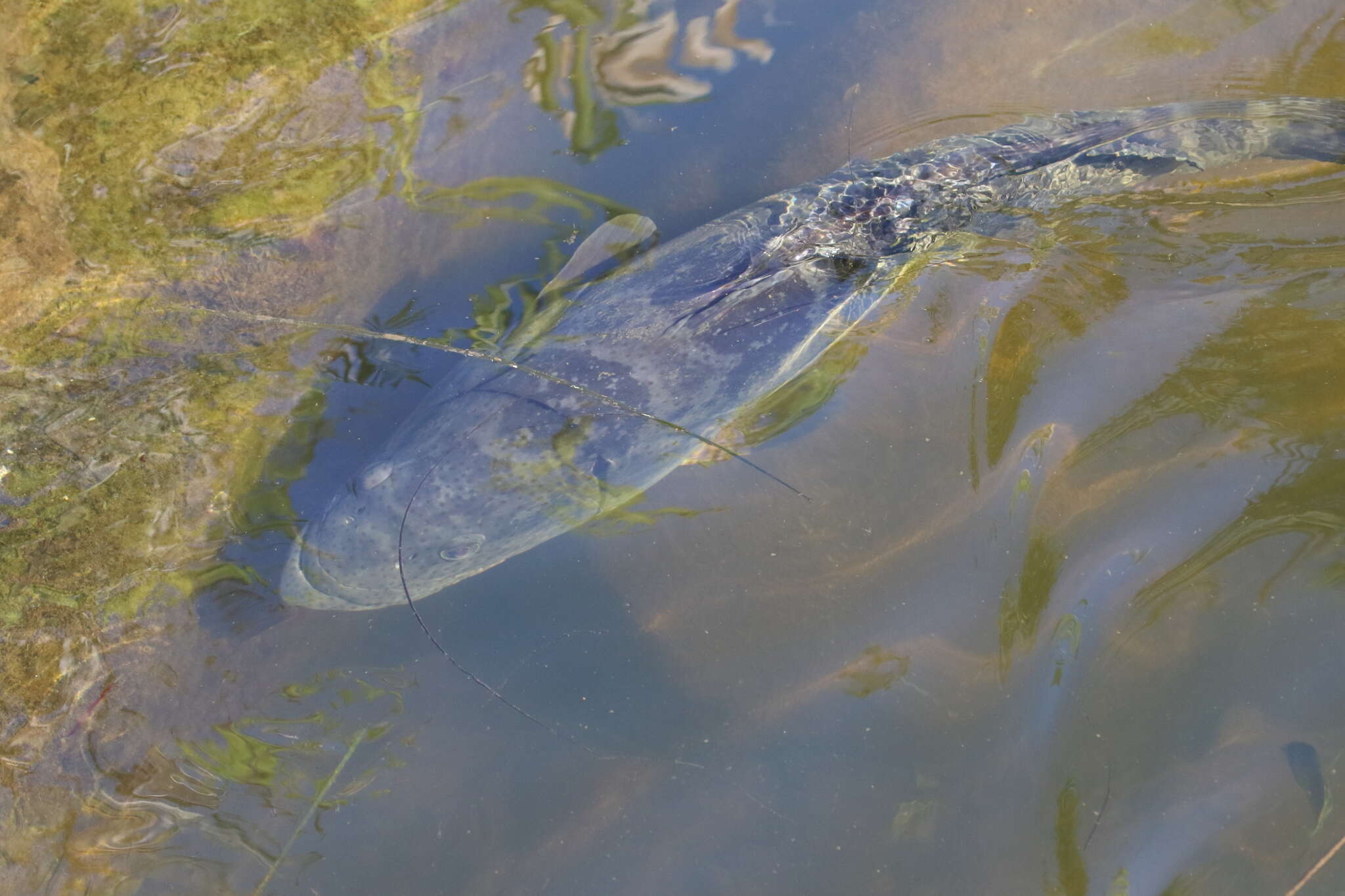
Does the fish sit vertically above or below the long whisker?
below

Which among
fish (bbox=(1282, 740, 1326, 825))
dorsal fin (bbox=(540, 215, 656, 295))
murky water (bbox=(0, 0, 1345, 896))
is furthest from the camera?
dorsal fin (bbox=(540, 215, 656, 295))

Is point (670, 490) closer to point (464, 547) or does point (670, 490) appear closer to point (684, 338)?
point (684, 338)

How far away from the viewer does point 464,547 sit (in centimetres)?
367

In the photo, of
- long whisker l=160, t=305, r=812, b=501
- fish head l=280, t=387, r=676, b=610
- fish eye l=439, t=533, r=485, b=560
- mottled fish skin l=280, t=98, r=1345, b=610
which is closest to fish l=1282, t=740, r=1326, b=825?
long whisker l=160, t=305, r=812, b=501

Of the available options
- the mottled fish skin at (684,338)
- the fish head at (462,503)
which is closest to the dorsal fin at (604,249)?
the mottled fish skin at (684,338)

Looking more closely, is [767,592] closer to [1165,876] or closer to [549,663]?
[549,663]

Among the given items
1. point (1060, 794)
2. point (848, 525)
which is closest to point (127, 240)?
point (848, 525)

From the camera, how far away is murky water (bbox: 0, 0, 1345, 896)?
3.42 m

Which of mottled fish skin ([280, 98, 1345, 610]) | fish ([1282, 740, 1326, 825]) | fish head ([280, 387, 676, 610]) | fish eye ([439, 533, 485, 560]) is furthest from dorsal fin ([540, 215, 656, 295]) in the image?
fish ([1282, 740, 1326, 825])

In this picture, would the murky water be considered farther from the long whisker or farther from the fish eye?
the fish eye

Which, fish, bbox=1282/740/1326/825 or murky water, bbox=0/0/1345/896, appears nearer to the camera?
fish, bbox=1282/740/1326/825

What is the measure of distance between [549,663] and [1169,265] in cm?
378

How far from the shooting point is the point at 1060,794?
131 inches

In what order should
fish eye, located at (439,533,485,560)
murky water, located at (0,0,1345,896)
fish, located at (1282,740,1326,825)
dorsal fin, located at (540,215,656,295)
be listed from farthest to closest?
dorsal fin, located at (540,215,656,295) → fish eye, located at (439,533,485,560) → murky water, located at (0,0,1345,896) → fish, located at (1282,740,1326,825)
